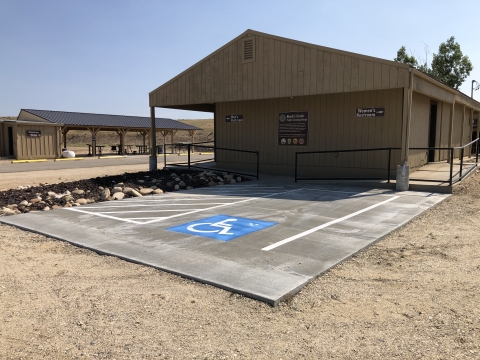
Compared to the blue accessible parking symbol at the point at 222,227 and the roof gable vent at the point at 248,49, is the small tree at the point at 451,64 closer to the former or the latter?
the roof gable vent at the point at 248,49

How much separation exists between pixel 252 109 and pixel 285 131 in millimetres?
1781

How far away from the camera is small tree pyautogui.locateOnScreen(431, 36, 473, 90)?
42.0m

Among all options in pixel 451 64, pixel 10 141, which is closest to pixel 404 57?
pixel 451 64

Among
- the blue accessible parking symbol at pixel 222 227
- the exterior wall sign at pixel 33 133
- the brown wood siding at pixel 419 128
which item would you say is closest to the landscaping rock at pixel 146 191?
the blue accessible parking symbol at pixel 222 227

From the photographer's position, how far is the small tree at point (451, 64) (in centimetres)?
4200

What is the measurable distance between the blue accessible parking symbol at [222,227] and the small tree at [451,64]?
42217mm

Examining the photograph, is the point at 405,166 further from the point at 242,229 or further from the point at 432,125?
the point at 432,125

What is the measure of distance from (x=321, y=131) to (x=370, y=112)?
1869mm

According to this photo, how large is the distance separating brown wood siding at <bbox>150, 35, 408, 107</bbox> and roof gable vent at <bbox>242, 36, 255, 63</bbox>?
0.15m

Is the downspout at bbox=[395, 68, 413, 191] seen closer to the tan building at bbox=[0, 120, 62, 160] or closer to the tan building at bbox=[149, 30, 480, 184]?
the tan building at bbox=[149, 30, 480, 184]

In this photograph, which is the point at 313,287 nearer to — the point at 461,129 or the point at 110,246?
the point at 110,246

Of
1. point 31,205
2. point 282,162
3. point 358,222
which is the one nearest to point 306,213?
point 358,222

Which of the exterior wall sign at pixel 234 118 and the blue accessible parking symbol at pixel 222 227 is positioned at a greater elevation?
the exterior wall sign at pixel 234 118

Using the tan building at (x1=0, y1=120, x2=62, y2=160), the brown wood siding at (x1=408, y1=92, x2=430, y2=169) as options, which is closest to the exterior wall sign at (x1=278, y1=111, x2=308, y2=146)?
the brown wood siding at (x1=408, y1=92, x2=430, y2=169)
